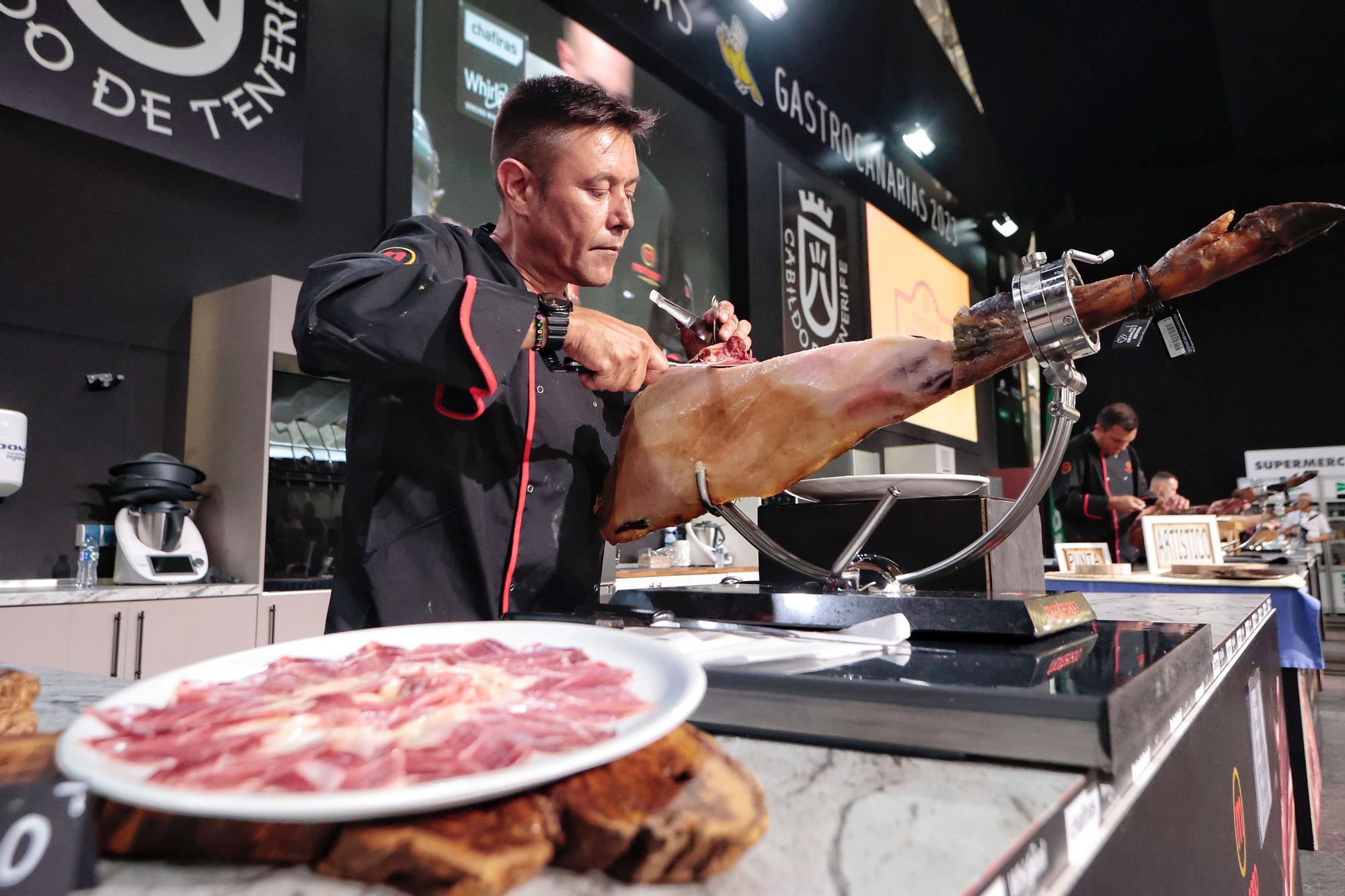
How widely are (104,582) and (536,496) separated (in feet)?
6.04

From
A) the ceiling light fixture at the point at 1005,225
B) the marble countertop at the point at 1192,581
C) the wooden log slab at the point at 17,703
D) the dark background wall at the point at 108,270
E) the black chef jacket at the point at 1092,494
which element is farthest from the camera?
the ceiling light fixture at the point at 1005,225

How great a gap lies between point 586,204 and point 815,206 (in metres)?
4.96

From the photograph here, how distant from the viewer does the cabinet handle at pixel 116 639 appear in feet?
6.89

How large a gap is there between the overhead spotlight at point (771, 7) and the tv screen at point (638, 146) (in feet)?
2.30

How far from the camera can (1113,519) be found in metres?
4.97

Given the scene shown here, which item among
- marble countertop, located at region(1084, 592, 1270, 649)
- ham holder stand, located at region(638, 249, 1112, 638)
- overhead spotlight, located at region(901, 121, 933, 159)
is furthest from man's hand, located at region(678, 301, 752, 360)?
overhead spotlight, located at region(901, 121, 933, 159)

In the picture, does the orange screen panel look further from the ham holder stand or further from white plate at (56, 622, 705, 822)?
white plate at (56, 622, 705, 822)

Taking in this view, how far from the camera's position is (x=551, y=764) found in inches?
13.2

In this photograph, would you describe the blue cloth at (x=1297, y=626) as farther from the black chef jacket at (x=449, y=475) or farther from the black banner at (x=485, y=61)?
the black banner at (x=485, y=61)

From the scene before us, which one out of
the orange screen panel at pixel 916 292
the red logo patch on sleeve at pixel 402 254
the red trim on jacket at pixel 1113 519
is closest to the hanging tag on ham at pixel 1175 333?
the red logo patch on sleeve at pixel 402 254

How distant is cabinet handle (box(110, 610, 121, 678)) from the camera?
6.89ft

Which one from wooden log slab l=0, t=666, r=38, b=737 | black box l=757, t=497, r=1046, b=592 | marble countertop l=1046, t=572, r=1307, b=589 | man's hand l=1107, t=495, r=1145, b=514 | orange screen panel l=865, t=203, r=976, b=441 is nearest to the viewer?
wooden log slab l=0, t=666, r=38, b=737

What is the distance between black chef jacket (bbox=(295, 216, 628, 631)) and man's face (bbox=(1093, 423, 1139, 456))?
450cm

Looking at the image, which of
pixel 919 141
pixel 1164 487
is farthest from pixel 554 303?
pixel 919 141
